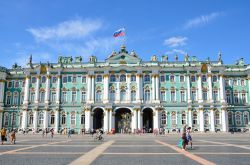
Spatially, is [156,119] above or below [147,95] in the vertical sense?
below

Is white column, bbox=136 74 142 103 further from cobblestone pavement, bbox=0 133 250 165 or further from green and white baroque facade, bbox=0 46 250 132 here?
cobblestone pavement, bbox=0 133 250 165

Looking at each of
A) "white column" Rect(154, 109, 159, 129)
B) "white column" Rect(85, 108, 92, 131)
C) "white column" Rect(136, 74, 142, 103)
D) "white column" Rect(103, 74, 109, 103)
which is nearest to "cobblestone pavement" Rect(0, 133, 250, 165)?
"white column" Rect(154, 109, 159, 129)

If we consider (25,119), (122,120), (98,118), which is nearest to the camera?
(25,119)

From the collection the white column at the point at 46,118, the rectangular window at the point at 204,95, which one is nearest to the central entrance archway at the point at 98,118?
the white column at the point at 46,118

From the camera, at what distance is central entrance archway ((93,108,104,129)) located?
66.0 meters

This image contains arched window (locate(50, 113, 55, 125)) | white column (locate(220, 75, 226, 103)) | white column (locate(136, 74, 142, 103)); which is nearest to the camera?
white column (locate(220, 75, 226, 103))

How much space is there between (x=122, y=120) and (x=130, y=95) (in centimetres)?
681

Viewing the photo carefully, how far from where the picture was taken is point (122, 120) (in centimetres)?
6675

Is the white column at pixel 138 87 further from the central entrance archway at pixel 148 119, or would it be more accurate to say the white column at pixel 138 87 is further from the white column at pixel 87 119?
the white column at pixel 87 119

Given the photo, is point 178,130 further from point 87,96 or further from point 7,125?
point 7,125

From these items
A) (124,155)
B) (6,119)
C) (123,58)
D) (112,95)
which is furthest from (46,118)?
(124,155)

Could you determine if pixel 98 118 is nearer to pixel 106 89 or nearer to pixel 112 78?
pixel 106 89

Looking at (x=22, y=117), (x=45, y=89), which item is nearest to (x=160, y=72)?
(x=45, y=89)

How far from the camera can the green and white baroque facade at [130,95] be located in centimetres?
6334
